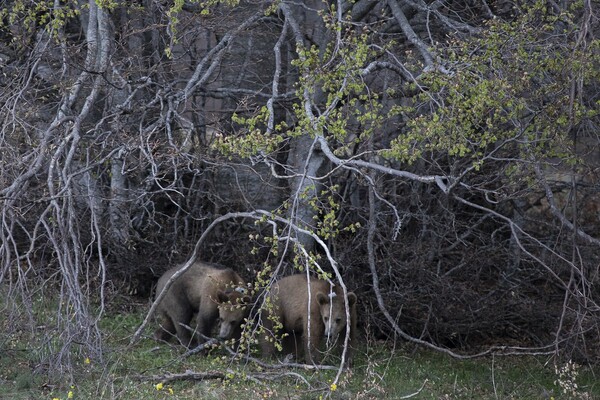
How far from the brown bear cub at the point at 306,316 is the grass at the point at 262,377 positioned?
1.65ft

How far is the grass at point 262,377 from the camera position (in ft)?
30.1

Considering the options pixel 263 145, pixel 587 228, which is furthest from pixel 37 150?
pixel 587 228

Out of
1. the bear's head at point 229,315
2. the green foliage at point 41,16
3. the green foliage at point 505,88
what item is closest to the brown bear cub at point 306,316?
the bear's head at point 229,315

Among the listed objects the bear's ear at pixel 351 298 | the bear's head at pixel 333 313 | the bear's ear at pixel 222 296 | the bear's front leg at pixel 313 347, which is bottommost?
the bear's front leg at pixel 313 347

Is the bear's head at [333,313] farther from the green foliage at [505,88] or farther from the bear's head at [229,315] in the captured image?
the green foliage at [505,88]

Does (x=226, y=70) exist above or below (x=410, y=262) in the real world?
above

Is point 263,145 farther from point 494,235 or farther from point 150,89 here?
point 494,235

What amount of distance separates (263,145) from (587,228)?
5.69 meters

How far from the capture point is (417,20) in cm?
1249

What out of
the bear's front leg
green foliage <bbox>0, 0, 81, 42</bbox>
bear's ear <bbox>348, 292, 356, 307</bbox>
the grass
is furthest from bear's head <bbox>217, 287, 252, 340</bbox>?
green foliage <bbox>0, 0, 81, 42</bbox>

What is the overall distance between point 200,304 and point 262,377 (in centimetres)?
231

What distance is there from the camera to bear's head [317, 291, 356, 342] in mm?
11180

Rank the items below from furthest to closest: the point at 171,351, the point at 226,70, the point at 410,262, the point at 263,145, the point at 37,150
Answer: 1. the point at 226,70
2. the point at 410,262
3. the point at 171,351
4. the point at 37,150
5. the point at 263,145

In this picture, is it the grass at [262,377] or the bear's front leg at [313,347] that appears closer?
the grass at [262,377]
